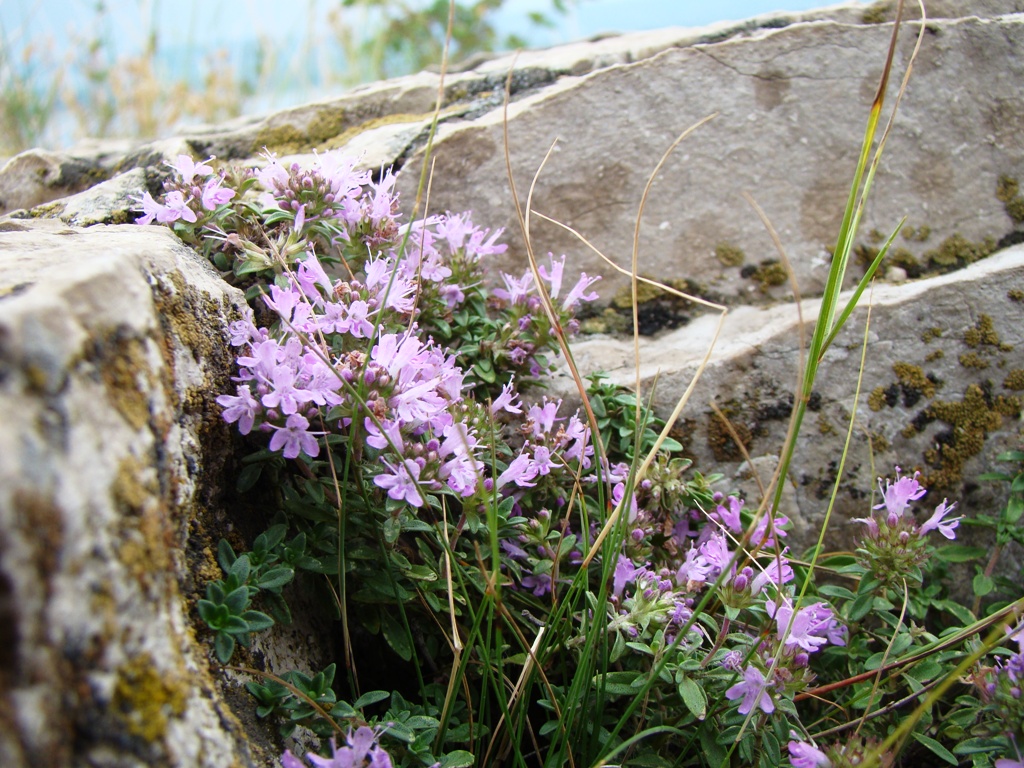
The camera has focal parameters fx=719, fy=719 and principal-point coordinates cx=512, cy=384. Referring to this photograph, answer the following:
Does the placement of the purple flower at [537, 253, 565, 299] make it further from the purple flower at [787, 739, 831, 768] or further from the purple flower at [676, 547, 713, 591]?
the purple flower at [787, 739, 831, 768]

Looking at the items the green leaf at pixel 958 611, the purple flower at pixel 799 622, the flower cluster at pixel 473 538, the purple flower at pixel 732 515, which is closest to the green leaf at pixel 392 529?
the flower cluster at pixel 473 538

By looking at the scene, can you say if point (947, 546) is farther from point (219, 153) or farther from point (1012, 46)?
point (219, 153)

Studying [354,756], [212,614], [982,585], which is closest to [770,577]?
[982,585]

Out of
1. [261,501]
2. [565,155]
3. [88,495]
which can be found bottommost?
[261,501]

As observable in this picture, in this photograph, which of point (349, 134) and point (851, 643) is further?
point (349, 134)

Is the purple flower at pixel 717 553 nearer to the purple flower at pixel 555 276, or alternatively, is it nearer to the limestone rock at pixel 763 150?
the purple flower at pixel 555 276

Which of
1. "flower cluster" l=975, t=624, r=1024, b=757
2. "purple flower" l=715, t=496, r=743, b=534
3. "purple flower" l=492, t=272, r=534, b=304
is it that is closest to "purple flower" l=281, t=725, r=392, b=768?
"purple flower" l=715, t=496, r=743, b=534

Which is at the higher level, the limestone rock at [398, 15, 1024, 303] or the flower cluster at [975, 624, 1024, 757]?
the limestone rock at [398, 15, 1024, 303]

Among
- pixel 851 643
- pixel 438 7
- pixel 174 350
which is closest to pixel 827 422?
pixel 851 643
